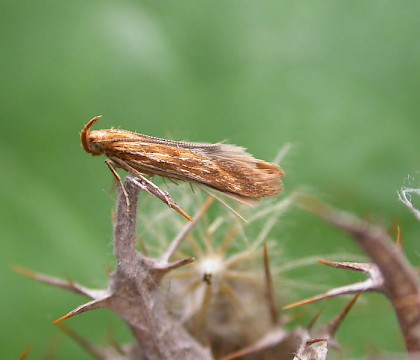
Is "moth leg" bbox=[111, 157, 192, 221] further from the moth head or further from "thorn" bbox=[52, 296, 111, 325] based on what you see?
"thorn" bbox=[52, 296, 111, 325]

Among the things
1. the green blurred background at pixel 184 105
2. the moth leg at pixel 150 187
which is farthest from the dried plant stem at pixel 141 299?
the green blurred background at pixel 184 105

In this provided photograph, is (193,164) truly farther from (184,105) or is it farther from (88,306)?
(184,105)

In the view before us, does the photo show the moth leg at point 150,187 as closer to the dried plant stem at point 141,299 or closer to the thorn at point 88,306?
the dried plant stem at point 141,299

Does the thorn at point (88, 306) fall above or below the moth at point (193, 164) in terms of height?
below

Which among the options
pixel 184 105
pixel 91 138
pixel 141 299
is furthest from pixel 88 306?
pixel 184 105

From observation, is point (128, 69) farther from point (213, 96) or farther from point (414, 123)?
point (414, 123)

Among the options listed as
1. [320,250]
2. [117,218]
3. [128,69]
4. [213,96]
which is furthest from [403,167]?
[117,218]
